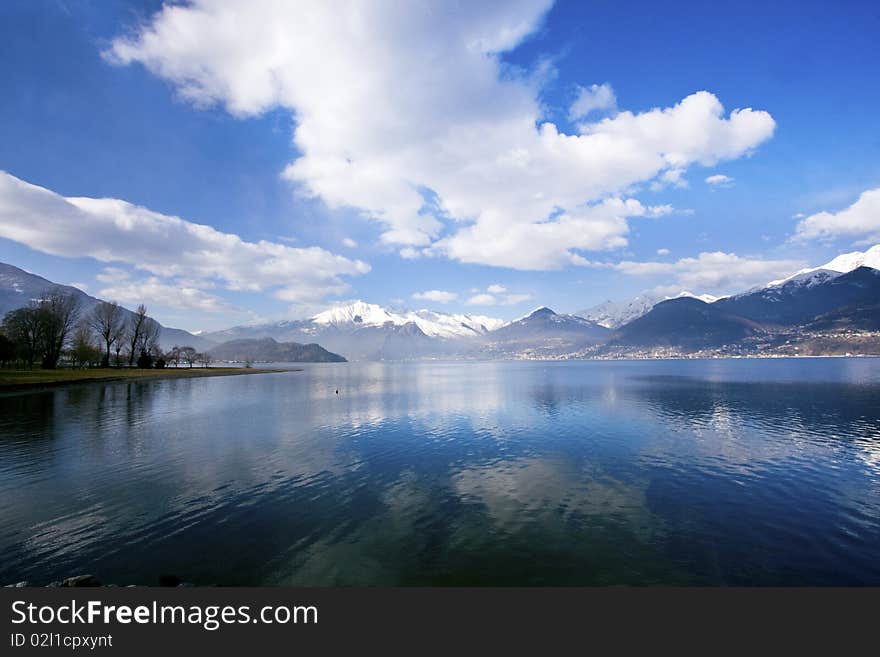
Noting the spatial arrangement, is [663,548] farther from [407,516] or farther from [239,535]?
[239,535]

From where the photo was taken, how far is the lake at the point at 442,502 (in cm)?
1791

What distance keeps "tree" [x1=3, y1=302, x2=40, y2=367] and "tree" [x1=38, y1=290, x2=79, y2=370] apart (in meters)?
1.49

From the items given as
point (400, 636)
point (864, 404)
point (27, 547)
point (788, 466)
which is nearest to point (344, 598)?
point (400, 636)

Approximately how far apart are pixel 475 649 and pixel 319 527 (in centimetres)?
1209

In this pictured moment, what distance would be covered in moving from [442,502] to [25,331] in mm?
163010

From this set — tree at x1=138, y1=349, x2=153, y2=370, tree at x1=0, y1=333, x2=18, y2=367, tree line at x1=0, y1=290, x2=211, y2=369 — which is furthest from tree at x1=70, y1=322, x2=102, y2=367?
tree at x1=0, y1=333, x2=18, y2=367

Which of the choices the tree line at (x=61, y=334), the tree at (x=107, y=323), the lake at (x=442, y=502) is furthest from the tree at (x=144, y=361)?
the lake at (x=442, y=502)

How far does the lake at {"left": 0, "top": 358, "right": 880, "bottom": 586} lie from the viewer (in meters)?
17.9

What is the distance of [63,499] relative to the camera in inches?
1011

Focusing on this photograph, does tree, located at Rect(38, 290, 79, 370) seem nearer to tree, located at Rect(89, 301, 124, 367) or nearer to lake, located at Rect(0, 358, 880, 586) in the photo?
tree, located at Rect(89, 301, 124, 367)

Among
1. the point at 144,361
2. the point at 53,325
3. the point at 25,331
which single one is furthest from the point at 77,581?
the point at 144,361

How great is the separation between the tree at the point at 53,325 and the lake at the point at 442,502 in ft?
343

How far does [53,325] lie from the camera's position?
126625mm

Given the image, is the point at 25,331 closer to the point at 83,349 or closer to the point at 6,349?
the point at 6,349
